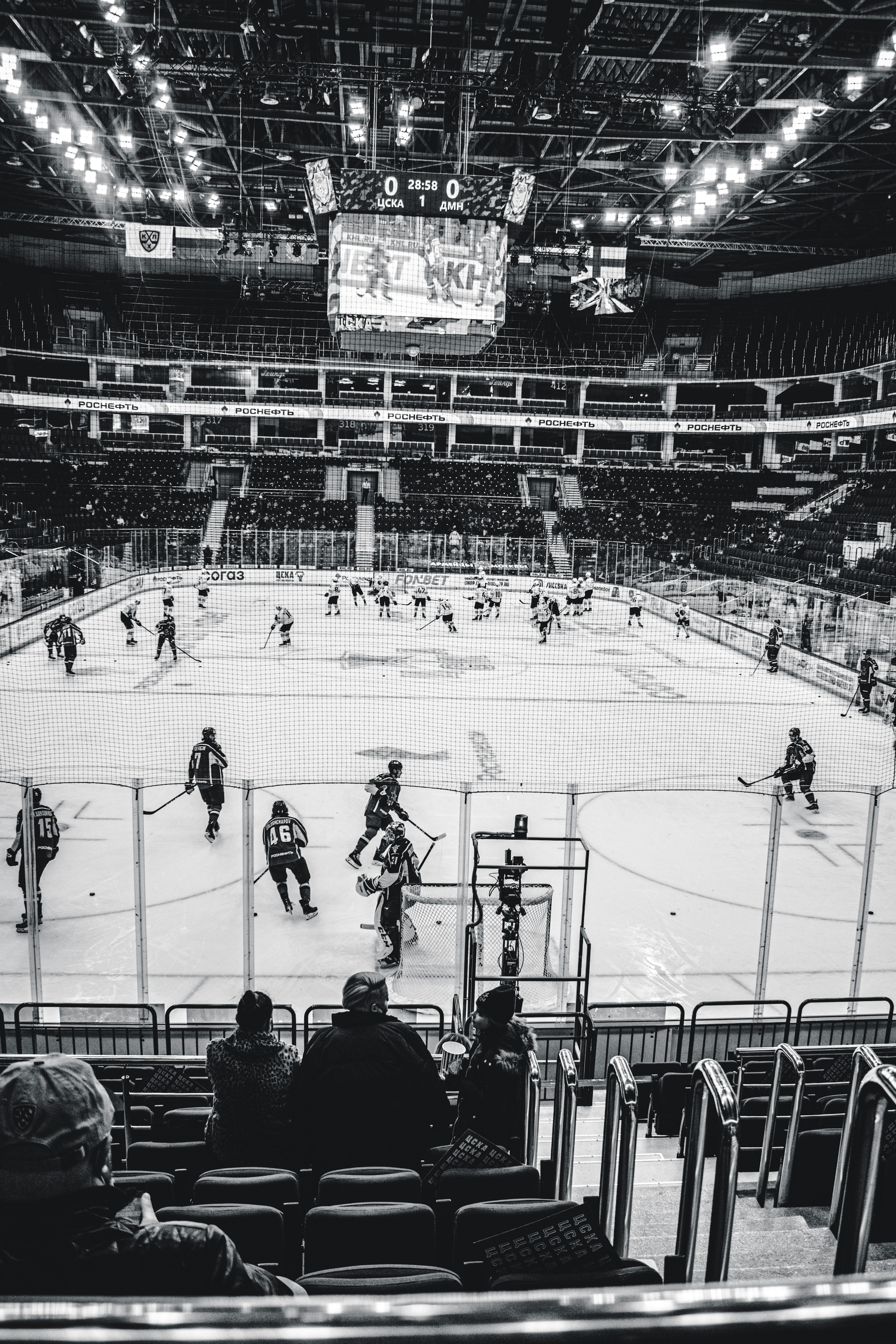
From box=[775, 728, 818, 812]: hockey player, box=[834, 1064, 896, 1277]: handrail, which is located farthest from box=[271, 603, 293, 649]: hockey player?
box=[834, 1064, 896, 1277]: handrail

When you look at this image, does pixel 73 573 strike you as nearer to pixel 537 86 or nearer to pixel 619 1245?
pixel 537 86

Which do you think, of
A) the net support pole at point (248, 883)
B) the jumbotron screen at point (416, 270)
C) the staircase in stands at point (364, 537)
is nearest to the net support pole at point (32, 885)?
the net support pole at point (248, 883)

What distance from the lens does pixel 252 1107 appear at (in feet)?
11.0

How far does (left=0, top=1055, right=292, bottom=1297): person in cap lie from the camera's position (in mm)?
1358

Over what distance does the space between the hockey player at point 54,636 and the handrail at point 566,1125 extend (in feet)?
59.1

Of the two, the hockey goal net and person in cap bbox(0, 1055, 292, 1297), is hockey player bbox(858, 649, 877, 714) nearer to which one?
the hockey goal net

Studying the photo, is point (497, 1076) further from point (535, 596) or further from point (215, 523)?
point (215, 523)

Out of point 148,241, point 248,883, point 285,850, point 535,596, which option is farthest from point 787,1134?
point 148,241

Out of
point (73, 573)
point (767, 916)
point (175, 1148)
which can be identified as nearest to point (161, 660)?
point (73, 573)

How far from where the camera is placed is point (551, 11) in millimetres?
19250

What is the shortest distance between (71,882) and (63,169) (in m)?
33.0

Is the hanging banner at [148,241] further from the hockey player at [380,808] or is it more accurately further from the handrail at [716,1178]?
the handrail at [716,1178]

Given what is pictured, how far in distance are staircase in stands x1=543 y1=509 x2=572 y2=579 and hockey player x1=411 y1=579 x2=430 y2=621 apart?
31.7 ft

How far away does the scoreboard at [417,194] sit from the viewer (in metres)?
17.9
